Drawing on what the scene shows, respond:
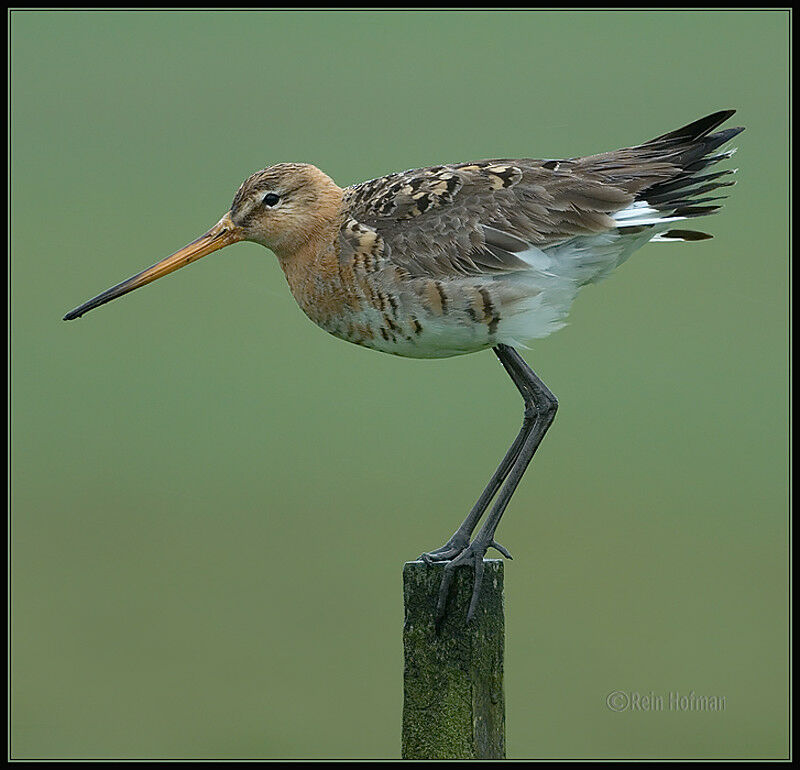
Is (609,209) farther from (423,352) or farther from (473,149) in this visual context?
(473,149)

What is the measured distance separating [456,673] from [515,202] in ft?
8.77

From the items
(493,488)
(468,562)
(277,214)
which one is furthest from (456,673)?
(277,214)

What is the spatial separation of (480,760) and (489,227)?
2923mm

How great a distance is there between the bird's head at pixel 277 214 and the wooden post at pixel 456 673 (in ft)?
7.92

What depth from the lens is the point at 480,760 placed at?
675 cm

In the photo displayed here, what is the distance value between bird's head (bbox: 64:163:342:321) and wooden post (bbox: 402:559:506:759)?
2.41m

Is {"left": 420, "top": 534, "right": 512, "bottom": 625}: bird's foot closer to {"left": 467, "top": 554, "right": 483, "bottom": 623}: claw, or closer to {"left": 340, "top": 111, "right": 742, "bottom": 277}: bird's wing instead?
{"left": 467, "top": 554, "right": 483, "bottom": 623}: claw

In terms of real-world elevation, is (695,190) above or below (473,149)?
below

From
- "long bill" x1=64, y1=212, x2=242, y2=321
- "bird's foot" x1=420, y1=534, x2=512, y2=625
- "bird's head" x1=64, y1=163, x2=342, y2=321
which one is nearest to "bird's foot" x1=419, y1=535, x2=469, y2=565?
"bird's foot" x1=420, y1=534, x2=512, y2=625

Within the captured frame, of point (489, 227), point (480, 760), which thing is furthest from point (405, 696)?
point (489, 227)

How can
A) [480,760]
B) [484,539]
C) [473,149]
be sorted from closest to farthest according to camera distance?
[480,760] < [484,539] < [473,149]

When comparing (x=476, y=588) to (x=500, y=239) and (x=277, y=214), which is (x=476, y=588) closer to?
(x=500, y=239)

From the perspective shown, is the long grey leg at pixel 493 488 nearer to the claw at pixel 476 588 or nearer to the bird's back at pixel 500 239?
the bird's back at pixel 500 239

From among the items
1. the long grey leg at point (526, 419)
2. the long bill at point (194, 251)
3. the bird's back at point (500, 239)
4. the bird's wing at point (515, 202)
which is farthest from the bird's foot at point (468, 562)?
the long bill at point (194, 251)
